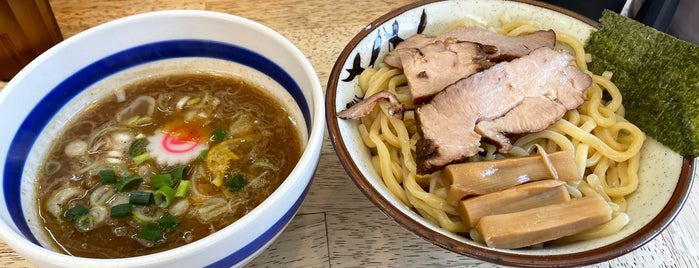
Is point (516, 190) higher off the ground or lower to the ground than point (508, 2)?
lower

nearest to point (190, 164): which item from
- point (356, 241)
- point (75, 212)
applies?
point (75, 212)

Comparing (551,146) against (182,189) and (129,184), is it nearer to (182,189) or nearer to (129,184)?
(182,189)

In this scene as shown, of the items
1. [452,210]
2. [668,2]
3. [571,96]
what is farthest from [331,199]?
[668,2]

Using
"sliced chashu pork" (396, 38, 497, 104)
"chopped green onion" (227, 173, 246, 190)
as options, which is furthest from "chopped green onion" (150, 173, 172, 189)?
"sliced chashu pork" (396, 38, 497, 104)

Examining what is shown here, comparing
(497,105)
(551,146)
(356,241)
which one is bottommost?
(356,241)

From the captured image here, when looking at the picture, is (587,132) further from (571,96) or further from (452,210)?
(452,210)
